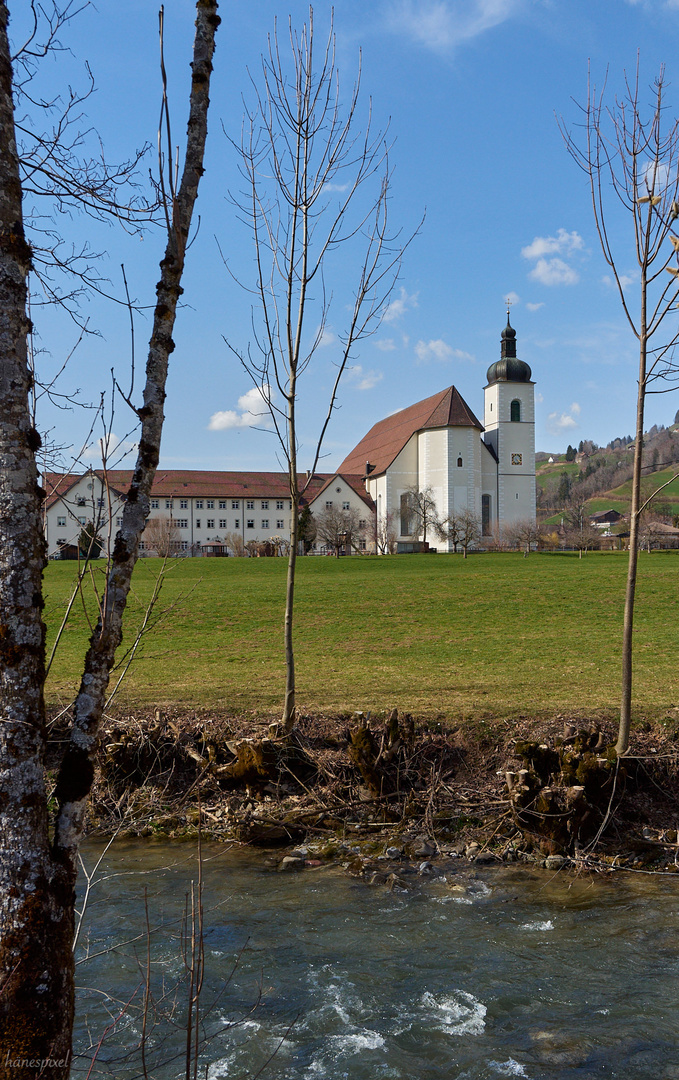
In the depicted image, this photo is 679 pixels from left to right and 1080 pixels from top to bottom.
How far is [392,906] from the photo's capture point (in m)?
6.80

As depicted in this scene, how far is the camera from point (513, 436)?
76.4 m

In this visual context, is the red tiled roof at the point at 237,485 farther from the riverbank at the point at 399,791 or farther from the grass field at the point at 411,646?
the riverbank at the point at 399,791

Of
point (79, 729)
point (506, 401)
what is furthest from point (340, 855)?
point (506, 401)

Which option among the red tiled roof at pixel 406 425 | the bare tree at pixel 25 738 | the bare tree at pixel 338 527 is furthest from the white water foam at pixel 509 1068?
the red tiled roof at pixel 406 425

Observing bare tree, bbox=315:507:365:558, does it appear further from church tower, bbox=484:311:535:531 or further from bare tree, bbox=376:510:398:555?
church tower, bbox=484:311:535:531

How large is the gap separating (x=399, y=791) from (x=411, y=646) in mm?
8678

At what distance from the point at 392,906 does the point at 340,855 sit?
1.31m

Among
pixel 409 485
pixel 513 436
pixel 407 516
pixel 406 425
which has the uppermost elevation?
pixel 406 425

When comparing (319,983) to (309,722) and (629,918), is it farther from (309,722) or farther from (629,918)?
(309,722)

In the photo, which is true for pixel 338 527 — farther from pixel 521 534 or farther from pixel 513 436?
pixel 513 436

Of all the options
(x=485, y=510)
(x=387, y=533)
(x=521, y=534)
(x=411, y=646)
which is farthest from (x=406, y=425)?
(x=411, y=646)

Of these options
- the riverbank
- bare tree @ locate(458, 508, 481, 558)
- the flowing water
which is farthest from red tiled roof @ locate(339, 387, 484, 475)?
the flowing water

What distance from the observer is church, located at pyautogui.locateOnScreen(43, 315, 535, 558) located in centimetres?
7106

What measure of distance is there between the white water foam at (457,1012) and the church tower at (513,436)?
70.0 meters
